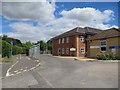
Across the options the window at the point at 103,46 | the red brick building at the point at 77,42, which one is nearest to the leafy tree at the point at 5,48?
the red brick building at the point at 77,42

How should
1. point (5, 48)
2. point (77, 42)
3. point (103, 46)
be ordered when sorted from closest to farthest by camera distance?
point (103, 46)
point (5, 48)
point (77, 42)

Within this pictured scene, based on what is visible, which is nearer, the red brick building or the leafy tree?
the leafy tree

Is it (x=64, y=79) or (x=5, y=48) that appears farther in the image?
(x=5, y=48)

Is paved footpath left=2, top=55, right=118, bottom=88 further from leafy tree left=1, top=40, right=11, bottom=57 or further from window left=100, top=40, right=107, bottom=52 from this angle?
leafy tree left=1, top=40, right=11, bottom=57

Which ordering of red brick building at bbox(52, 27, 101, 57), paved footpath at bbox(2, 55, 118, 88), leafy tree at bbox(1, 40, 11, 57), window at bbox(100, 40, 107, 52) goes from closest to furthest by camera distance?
paved footpath at bbox(2, 55, 118, 88), window at bbox(100, 40, 107, 52), leafy tree at bbox(1, 40, 11, 57), red brick building at bbox(52, 27, 101, 57)

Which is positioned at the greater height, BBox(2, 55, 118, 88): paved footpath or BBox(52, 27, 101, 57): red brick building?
BBox(52, 27, 101, 57): red brick building

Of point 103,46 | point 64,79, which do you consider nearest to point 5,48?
point 103,46

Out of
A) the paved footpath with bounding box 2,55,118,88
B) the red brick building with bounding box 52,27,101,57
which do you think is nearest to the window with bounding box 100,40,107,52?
the red brick building with bounding box 52,27,101,57

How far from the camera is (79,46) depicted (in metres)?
46.2

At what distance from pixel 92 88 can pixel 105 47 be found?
1066 inches

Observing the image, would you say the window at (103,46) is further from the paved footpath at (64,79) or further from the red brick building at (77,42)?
the paved footpath at (64,79)

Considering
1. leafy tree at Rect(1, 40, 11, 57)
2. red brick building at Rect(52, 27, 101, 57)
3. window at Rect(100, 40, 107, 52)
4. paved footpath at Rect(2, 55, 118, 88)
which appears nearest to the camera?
paved footpath at Rect(2, 55, 118, 88)

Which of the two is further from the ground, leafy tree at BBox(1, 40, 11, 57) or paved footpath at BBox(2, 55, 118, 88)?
leafy tree at BBox(1, 40, 11, 57)

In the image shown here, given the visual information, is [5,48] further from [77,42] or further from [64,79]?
[64,79]
